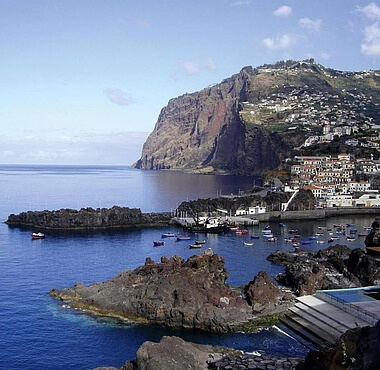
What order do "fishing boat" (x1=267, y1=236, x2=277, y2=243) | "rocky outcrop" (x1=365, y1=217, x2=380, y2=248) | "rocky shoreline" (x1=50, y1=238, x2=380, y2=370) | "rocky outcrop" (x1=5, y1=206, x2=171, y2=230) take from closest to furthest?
"rocky shoreline" (x1=50, y1=238, x2=380, y2=370) → "rocky outcrop" (x1=365, y1=217, x2=380, y2=248) → "fishing boat" (x1=267, y1=236, x2=277, y2=243) → "rocky outcrop" (x1=5, y1=206, x2=171, y2=230)

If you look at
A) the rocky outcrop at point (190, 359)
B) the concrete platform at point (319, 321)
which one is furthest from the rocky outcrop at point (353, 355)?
the concrete platform at point (319, 321)

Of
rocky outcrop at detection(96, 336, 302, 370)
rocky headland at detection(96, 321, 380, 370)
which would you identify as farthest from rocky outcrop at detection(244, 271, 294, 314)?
rocky outcrop at detection(96, 336, 302, 370)

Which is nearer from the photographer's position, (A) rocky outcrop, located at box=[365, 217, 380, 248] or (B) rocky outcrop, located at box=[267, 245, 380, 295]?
(B) rocky outcrop, located at box=[267, 245, 380, 295]

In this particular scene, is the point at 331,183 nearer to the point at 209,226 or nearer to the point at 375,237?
the point at 209,226

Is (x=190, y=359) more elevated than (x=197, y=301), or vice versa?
(x=197, y=301)

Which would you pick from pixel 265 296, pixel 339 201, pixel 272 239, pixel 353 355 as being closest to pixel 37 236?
pixel 272 239

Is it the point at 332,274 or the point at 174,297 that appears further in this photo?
the point at 332,274

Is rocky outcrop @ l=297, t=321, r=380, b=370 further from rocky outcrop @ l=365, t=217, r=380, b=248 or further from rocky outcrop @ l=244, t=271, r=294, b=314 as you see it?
rocky outcrop @ l=365, t=217, r=380, b=248
